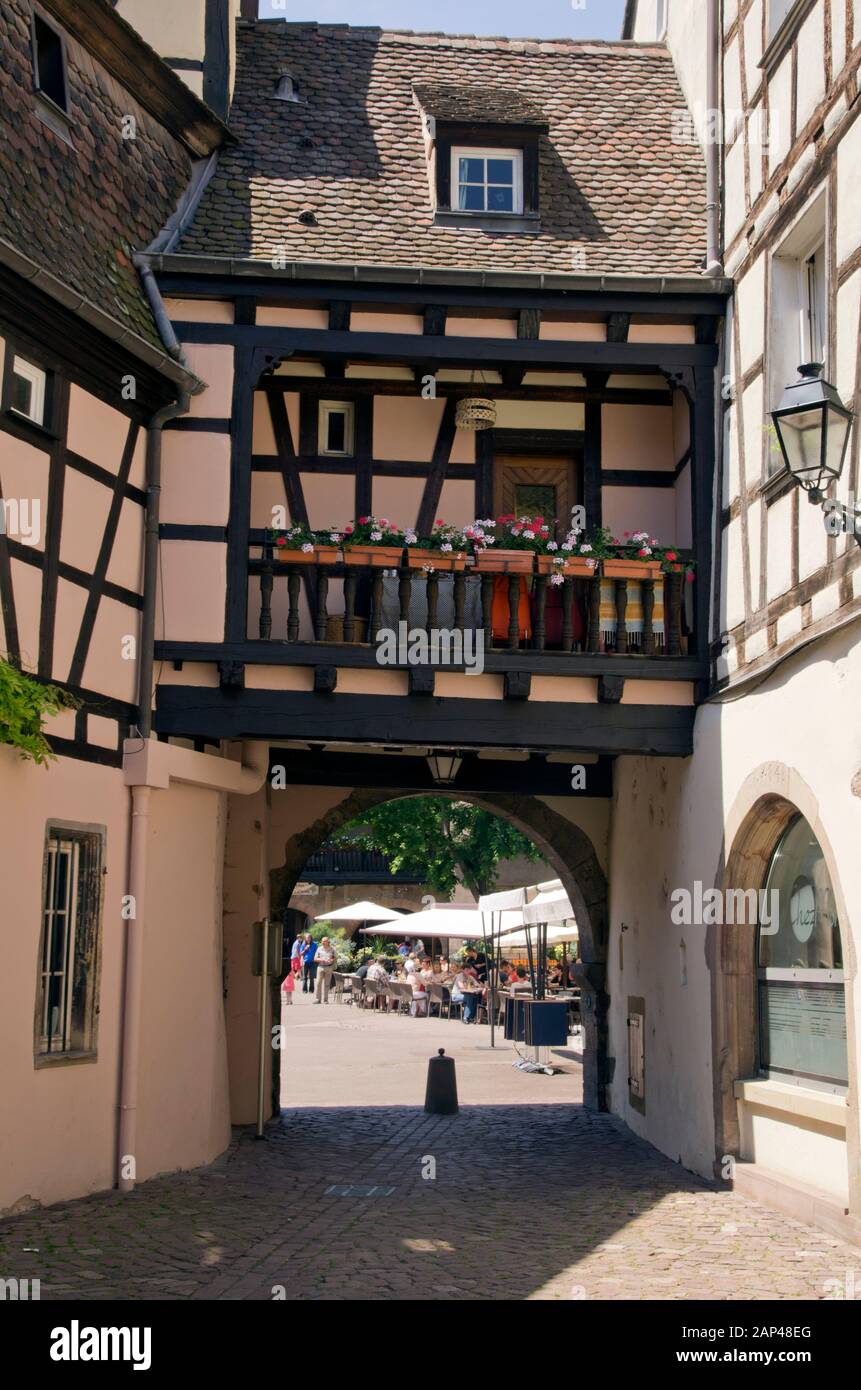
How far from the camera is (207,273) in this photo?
10.7 metres

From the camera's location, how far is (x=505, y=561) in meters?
10.8

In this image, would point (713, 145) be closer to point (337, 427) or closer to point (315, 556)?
point (337, 427)

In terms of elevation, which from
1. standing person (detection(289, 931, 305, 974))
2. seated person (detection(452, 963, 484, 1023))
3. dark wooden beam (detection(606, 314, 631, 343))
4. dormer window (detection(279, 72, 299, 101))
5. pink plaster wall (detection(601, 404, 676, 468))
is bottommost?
seated person (detection(452, 963, 484, 1023))

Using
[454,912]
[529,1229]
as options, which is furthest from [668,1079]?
[454,912]

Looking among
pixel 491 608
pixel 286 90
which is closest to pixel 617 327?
pixel 491 608

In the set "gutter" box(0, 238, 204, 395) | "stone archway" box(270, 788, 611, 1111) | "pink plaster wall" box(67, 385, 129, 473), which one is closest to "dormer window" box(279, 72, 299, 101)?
"gutter" box(0, 238, 204, 395)

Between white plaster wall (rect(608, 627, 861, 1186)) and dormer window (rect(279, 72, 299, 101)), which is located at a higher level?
dormer window (rect(279, 72, 299, 101))

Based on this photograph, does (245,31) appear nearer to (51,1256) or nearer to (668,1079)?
(668,1079)

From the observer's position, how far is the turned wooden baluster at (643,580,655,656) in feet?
35.2

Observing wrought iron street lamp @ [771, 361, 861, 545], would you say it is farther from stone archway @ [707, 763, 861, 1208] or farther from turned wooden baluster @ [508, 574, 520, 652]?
turned wooden baluster @ [508, 574, 520, 652]

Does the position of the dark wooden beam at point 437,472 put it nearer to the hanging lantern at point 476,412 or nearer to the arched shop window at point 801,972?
the hanging lantern at point 476,412

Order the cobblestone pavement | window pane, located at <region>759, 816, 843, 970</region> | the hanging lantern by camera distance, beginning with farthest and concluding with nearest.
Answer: the hanging lantern < window pane, located at <region>759, 816, 843, 970</region> < the cobblestone pavement

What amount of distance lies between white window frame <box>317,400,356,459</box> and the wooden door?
115 cm

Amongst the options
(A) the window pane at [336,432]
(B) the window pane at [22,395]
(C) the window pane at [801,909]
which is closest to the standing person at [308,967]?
(A) the window pane at [336,432]
